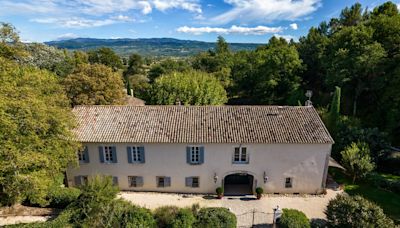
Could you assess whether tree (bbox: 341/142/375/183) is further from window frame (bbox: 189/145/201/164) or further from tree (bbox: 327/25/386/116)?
tree (bbox: 327/25/386/116)

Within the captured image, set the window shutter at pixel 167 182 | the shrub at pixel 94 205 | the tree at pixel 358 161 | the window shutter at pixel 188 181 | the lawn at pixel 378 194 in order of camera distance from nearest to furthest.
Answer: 1. the shrub at pixel 94 205
2. the lawn at pixel 378 194
3. the window shutter at pixel 188 181
4. the window shutter at pixel 167 182
5. the tree at pixel 358 161

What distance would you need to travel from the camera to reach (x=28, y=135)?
51.4ft

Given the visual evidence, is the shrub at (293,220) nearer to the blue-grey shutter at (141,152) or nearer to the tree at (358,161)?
the tree at (358,161)

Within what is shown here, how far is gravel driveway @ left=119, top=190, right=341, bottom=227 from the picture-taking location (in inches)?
798

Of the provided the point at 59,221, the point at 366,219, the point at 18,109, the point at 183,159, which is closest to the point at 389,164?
the point at 366,219

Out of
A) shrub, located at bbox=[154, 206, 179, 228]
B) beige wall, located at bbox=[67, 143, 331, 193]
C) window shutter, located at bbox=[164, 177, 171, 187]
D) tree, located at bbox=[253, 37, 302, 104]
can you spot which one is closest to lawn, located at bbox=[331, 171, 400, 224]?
beige wall, located at bbox=[67, 143, 331, 193]

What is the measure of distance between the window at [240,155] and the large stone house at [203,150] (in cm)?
8

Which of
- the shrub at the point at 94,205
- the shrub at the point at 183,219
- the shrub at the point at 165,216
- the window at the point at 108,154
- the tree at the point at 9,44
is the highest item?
the tree at the point at 9,44

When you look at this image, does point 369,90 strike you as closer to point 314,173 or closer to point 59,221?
point 314,173

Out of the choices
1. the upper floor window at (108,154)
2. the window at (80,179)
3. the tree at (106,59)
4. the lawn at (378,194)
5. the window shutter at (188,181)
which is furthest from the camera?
the tree at (106,59)

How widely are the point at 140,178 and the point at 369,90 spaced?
33.8m

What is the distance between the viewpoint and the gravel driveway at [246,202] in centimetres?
2028

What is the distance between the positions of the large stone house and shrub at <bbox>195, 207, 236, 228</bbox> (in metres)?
4.87

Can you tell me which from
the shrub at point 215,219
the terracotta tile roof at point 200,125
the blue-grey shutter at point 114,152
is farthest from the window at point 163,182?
the shrub at point 215,219
